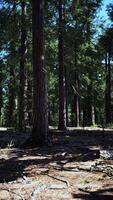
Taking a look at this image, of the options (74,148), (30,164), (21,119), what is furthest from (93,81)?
(30,164)

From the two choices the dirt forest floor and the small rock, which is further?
the dirt forest floor

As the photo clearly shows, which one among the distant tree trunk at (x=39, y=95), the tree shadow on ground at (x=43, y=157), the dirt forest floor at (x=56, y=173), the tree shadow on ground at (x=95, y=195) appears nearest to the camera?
the tree shadow on ground at (x=95, y=195)

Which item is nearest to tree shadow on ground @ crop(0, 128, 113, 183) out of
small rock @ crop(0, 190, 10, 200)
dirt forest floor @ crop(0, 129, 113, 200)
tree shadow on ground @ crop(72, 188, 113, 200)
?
dirt forest floor @ crop(0, 129, 113, 200)

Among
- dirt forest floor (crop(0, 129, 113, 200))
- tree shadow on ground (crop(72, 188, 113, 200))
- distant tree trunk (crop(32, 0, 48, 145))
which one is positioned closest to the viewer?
tree shadow on ground (crop(72, 188, 113, 200))

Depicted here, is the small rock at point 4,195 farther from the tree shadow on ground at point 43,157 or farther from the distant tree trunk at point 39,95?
the distant tree trunk at point 39,95

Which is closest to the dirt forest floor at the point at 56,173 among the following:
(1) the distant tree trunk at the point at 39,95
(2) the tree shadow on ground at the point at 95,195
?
(2) the tree shadow on ground at the point at 95,195

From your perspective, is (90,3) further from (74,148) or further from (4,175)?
(4,175)

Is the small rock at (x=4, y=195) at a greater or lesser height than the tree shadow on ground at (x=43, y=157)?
lesser

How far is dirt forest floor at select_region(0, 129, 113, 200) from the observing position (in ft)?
23.0

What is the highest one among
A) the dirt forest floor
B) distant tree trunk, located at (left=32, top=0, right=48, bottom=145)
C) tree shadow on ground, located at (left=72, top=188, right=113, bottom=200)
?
distant tree trunk, located at (left=32, top=0, right=48, bottom=145)

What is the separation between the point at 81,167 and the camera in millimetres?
9258

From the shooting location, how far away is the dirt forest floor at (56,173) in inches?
276

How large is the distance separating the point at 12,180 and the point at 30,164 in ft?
5.98

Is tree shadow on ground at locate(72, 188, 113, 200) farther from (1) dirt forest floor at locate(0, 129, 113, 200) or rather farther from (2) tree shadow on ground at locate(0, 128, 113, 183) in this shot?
(2) tree shadow on ground at locate(0, 128, 113, 183)
